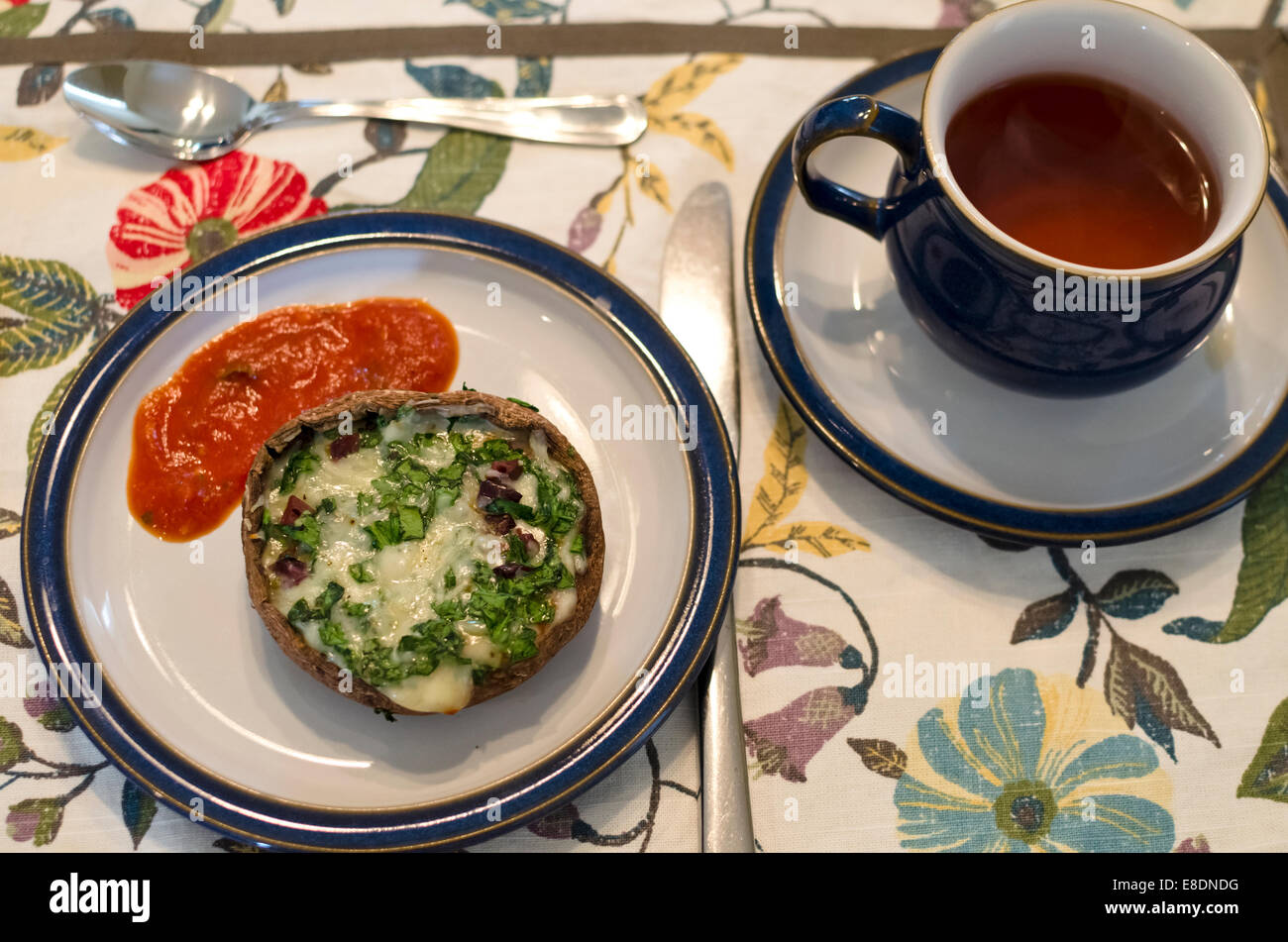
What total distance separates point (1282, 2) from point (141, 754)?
121 inches

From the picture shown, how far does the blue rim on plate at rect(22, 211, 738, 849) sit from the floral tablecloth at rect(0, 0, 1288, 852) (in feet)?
0.54

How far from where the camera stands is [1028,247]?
5.33 feet

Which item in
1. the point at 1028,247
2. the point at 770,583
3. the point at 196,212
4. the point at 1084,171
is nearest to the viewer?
the point at 1028,247

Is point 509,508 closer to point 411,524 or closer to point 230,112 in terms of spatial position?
point 411,524

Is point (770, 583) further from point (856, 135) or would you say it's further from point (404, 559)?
point (856, 135)

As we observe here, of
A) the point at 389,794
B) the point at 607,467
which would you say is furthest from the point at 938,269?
the point at 389,794

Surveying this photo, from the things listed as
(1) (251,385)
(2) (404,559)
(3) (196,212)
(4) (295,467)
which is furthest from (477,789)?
(3) (196,212)

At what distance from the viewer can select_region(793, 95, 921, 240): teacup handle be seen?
162 cm

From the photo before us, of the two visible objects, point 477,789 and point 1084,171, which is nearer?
point 477,789

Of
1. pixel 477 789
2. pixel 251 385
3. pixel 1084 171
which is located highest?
pixel 1084 171

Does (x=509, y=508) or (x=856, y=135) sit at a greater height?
(x=856, y=135)

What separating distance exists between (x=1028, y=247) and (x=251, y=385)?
150cm

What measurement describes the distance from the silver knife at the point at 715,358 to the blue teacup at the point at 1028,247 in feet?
1.22

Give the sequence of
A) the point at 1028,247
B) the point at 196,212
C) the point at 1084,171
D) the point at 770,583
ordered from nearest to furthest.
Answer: the point at 1028,247
the point at 1084,171
the point at 770,583
the point at 196,212
